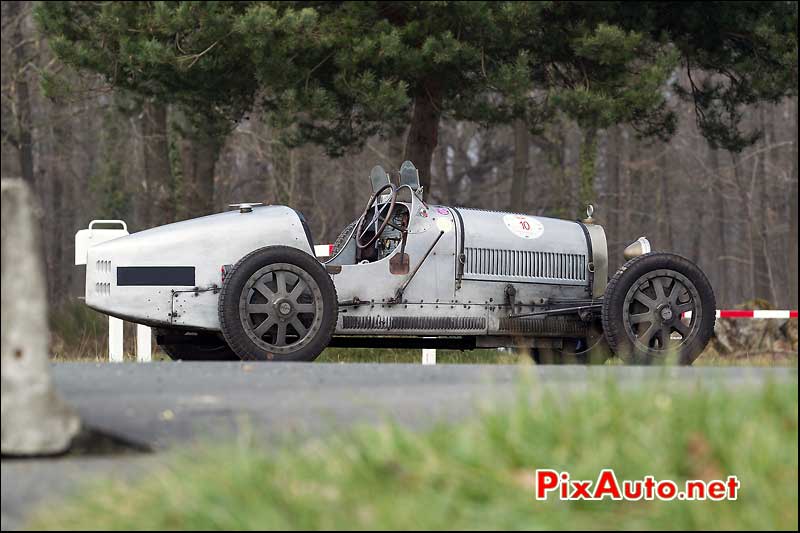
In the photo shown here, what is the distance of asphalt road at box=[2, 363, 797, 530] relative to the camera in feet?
14.9

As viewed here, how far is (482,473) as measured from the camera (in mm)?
4027

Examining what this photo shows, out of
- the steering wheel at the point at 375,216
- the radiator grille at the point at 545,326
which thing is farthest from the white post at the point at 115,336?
the radiator grille at the point at 545,326

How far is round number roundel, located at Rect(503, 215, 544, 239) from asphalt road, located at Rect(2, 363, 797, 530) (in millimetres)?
3526

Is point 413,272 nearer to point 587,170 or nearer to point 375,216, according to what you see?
point 375,216

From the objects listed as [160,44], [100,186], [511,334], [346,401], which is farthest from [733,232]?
[346,401]

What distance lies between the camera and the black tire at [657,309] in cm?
925

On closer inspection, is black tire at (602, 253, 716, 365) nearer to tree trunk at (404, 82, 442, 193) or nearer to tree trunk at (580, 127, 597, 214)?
tree trunk at (404, 82, 442, 193)

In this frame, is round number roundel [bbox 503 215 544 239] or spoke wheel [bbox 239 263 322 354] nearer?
spoke wheel [bbox 239 263 322 354]

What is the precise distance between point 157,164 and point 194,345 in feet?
50.0

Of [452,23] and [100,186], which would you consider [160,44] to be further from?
[100,186]

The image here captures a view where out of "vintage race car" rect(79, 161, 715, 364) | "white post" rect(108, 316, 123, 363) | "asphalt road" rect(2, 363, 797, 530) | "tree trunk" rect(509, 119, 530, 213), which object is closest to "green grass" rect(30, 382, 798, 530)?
"asphalt road" rect(2, 363, 797, 530)

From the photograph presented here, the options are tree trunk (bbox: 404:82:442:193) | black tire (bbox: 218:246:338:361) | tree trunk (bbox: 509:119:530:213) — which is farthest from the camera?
tree trunk (bbox: 509:119:530:213)

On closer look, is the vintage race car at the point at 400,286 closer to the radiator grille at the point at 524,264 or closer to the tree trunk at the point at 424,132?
the radiator grille at the point at 524,264

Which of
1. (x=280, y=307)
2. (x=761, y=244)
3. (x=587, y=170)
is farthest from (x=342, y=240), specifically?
(x=761, y=244)
